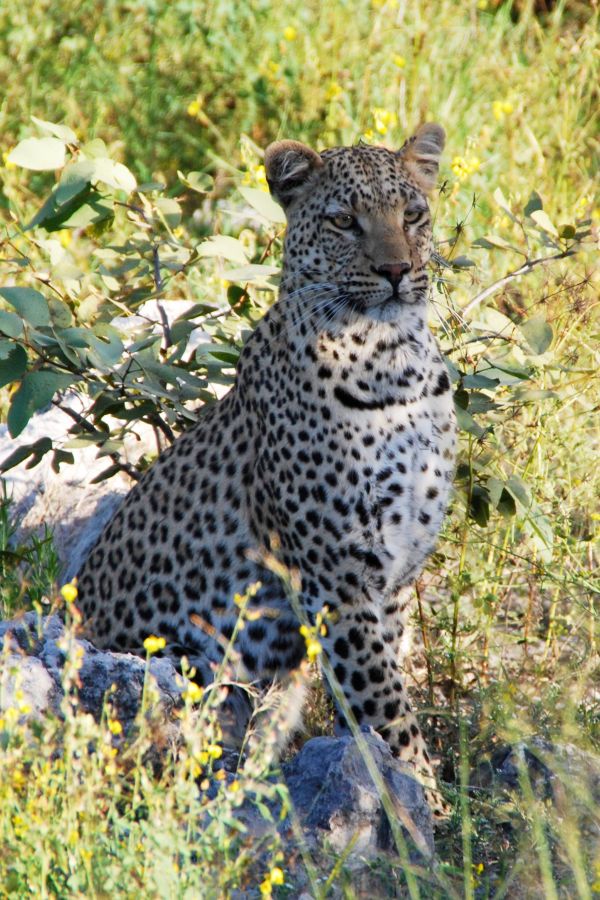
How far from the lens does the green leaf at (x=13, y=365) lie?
483cm

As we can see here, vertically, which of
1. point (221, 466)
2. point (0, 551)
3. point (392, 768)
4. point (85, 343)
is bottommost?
Answer: point (392, 768)

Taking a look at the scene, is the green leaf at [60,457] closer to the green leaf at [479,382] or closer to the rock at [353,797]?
the green leaf at [479,382]

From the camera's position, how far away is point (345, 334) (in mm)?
4684

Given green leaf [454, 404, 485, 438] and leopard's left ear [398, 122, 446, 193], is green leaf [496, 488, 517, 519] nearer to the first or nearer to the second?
green leaf [454, 404, 485, 438]

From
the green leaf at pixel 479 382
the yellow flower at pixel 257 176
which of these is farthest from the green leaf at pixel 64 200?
the green leaf at pixel 479 382

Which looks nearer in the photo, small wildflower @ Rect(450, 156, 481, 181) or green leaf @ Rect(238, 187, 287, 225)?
green leaf @ Rect(238, 187, 287, 225)

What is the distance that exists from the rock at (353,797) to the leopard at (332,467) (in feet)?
1.76

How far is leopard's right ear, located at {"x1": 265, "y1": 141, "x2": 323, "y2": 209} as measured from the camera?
4.80 meters

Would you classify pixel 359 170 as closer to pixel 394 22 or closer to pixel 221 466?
pixel 221 466

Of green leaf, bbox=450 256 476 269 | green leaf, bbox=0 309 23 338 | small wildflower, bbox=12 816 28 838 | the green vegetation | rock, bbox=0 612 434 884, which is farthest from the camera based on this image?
green leaf, bbox=450 256 476 269

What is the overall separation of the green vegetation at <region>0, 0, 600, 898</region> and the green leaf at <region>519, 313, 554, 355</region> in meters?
0.01

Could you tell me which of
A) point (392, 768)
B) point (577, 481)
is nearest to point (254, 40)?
point (577, 481)

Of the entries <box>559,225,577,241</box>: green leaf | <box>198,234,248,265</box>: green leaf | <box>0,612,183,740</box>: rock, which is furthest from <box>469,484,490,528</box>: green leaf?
<box>0,612,183,740</box>: rock

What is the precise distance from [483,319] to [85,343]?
2.45m
